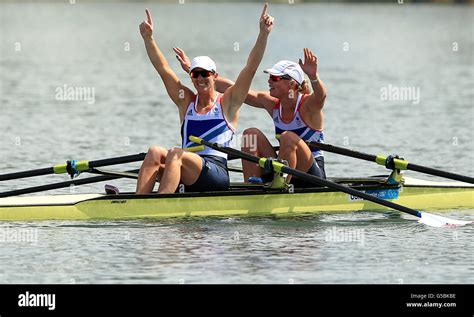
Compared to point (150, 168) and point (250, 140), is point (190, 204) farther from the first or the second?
point (250, 140)

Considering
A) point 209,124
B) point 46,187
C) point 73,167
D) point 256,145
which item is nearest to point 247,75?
point 209,124

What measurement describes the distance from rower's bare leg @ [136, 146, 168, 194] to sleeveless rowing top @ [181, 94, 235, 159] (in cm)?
54

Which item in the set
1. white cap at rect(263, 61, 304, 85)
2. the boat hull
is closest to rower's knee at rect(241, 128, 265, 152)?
the boat hull

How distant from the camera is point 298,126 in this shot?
60.1 ft

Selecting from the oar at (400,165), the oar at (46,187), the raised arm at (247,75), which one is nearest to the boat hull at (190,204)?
the oar at (46,187)

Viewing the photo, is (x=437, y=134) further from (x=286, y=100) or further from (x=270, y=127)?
(x=286, y=100)

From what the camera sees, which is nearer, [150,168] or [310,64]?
[150,168]

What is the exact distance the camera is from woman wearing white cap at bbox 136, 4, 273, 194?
16.9 meters

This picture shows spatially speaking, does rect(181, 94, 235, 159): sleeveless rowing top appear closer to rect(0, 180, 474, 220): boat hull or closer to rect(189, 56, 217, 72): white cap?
rect(189, 56, 217, 72): white cap

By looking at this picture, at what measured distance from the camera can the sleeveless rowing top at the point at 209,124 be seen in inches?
680

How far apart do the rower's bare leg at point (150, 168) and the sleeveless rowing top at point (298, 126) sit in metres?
2.03

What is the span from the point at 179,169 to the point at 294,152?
5.60ft
